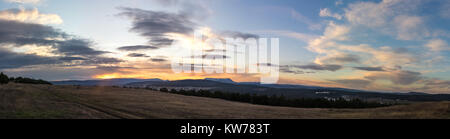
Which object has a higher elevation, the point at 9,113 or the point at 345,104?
the point at 9,113
